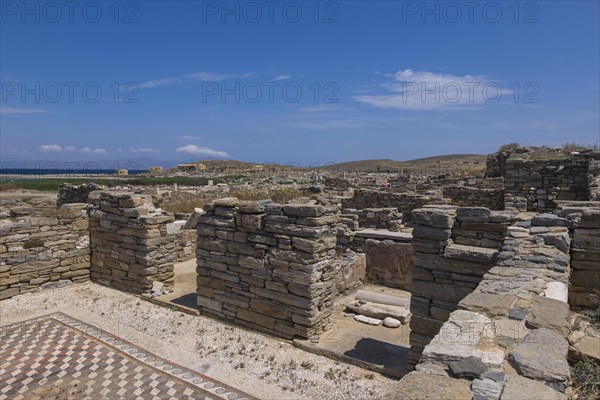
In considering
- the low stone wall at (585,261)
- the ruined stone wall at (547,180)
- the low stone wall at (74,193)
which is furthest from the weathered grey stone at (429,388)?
the low stone wall at (74,193)

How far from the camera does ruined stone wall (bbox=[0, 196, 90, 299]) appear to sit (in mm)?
10043

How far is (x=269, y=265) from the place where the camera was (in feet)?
24.8

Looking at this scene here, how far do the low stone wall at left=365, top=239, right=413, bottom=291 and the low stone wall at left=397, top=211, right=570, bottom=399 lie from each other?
186 inches

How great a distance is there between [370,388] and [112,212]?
7974 millimetres

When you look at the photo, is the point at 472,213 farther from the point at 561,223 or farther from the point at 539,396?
the point at 539,396

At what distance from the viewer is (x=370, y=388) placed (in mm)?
5738

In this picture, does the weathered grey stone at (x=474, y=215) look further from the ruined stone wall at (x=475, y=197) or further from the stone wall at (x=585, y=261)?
the ruined stone wall at (x=475, y=197)

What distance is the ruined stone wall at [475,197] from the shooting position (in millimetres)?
17391

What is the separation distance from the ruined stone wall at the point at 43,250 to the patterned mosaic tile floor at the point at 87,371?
8.03 ft

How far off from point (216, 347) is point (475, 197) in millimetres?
14560

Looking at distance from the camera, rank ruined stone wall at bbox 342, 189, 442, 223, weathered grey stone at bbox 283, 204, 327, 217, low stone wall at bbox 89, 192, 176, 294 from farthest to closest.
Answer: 1. ruined stone wall at bbox 342, 189, 442, 223
2. low stone wall at bbox 89, 192, 176, 294
3. weathered grey stone at bbox 283, 204, 327, 217

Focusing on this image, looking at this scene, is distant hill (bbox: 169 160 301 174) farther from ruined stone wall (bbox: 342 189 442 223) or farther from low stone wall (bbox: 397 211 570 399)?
low stone wall (bbox: 397 211 570 399)

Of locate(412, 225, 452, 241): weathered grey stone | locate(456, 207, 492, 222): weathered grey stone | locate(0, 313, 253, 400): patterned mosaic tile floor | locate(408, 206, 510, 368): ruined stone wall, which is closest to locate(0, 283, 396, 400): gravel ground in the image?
locate(0, 313, 253, 400): patterned mosaic tile floor

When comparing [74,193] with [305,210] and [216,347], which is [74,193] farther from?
[305,210]
